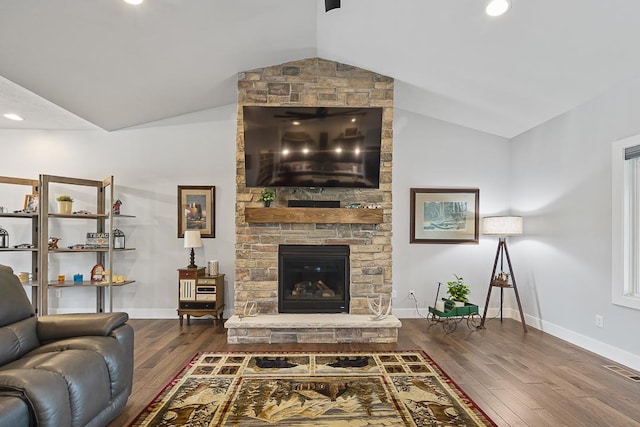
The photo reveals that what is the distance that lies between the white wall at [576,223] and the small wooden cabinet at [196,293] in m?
4.08

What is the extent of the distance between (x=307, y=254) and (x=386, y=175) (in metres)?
1.30

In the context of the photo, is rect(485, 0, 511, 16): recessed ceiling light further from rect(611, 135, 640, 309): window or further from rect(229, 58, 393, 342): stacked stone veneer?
rect(611, 135, 640, 309): window

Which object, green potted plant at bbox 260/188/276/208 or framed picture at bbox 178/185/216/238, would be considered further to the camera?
framed picture at bbox 178/185/216/238

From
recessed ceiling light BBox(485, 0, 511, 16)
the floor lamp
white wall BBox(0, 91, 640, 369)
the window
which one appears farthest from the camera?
white wall BBox(0, 91, 640, 369)

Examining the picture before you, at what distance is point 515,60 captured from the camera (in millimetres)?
3531

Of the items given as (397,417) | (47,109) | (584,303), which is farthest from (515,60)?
(47,109)

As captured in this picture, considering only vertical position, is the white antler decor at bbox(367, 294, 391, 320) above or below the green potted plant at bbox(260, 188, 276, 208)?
below

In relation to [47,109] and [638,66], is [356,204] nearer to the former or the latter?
[638,66]

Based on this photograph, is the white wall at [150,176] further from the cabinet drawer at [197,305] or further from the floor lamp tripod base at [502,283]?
the floor lamp tripod base at [502,283]

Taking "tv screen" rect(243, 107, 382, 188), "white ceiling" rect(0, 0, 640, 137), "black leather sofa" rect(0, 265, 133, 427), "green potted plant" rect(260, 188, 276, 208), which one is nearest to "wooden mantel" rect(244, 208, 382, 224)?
"green potted plant" rect(260, 188, 276, 208)

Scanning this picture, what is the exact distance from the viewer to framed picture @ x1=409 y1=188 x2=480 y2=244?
538cm

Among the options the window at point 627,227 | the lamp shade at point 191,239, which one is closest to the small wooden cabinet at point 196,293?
the lamp shade at point 191,239

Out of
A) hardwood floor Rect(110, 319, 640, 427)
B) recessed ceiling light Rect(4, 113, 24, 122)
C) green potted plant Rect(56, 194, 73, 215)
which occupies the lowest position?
hardwood floor Rect(110, 319, 640, 427)

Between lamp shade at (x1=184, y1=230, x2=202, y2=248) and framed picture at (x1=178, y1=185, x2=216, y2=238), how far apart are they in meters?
0.28
